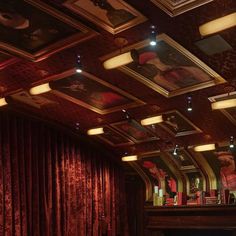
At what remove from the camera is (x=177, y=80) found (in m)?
8.84

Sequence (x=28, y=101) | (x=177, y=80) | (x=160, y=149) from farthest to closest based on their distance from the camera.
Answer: (x=160, y=149) < (x=28, y=101) < (x=177, y=80)

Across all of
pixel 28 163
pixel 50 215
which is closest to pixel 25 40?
pixel 28 163

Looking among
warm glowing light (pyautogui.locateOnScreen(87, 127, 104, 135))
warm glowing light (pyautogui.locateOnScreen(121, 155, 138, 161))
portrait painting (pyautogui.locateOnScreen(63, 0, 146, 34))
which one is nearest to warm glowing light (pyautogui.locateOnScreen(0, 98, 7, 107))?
warm glowing light (pyautogui.locateOnScreen(87, 127, 104, 135))

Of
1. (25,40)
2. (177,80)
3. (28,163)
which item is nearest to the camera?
(25,40)

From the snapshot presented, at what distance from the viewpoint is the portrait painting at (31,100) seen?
10.4 m

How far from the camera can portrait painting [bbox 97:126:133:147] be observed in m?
12.2

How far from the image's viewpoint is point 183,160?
1263cm

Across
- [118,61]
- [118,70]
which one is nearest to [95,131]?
[118,70]

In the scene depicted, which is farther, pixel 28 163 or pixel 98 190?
pixel 98 190

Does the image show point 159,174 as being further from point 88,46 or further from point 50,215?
point 88,46

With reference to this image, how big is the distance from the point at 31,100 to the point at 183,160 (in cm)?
468

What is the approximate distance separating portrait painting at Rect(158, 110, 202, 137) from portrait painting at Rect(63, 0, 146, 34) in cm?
375

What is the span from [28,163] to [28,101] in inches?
69.6

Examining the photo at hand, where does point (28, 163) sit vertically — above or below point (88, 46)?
below
